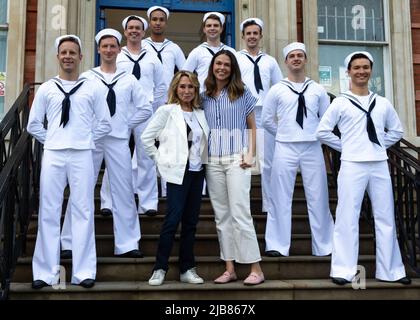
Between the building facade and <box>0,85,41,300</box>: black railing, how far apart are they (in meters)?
1.37

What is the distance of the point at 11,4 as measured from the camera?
703cm

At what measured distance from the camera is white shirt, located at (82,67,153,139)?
193 inches

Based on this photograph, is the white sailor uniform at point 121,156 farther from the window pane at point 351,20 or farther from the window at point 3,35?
the window pane at point 351,20

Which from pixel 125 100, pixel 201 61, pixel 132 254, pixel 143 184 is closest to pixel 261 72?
pixel 201 61

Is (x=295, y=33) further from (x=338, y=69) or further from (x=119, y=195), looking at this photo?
(x=119, y=195)

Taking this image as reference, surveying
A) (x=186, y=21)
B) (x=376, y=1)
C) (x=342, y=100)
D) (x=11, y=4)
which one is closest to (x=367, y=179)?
(x=342, y=100)

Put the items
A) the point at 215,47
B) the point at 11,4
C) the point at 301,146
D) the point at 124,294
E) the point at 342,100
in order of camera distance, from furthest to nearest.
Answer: the point at 11,4
the point at 215,47
the point at 301,146
the point at 342,100
the point at 124,294

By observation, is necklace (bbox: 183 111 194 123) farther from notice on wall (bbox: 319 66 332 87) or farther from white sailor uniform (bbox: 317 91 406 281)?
notice on wall (bbox: 319 66 332 87)

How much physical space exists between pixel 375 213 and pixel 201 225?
168 cm

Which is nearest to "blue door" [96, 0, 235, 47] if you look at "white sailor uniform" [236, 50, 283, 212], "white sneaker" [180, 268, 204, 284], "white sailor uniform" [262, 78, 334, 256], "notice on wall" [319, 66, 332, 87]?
"notice on wall" [319, 66, 332, 87]

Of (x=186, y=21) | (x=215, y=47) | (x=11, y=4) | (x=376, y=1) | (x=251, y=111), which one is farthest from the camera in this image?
(x=186, y=21)

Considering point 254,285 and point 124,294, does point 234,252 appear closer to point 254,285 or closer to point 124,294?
point 254,285

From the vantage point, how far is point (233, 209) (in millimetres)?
4254

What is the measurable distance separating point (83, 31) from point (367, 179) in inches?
181
